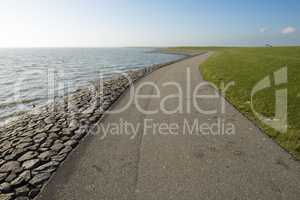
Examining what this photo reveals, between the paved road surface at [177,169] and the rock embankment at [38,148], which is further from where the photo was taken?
the rock embankment at [38,148]

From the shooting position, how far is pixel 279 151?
4.84 meters

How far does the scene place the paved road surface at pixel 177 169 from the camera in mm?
3549

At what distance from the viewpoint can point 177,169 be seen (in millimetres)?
4246


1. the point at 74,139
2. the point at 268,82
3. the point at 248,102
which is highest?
the point at 268,82

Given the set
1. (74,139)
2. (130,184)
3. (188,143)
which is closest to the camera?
(130,184)

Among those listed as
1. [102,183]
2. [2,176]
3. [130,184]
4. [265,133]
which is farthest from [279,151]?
[2,176]

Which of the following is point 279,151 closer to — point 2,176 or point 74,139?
point 74,139

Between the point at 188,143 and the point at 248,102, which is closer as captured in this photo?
the point at 188,143

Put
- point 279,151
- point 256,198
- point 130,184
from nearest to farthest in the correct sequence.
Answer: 1. point 256,198
2. point 130,184
3. point 279,151

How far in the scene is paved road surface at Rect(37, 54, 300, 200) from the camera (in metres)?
3.55

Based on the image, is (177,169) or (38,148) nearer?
(177,169)

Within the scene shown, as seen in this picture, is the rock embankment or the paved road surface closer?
the paved road surface

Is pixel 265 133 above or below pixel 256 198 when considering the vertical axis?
above

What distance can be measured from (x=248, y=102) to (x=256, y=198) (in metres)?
6.21
